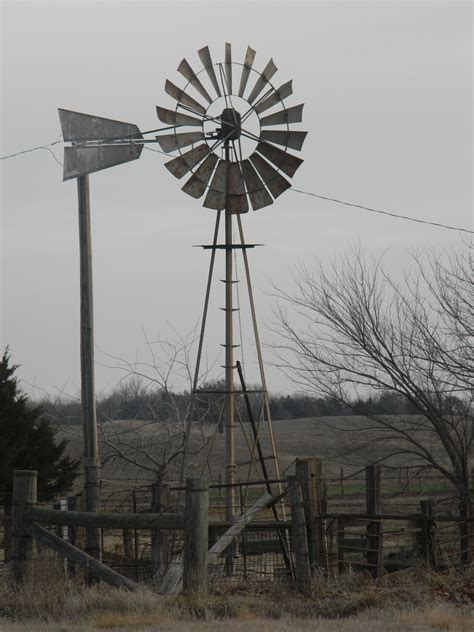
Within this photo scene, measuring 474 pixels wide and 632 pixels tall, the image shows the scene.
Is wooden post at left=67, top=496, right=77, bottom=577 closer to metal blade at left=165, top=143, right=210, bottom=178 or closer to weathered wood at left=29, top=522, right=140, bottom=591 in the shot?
weathered wood at left=29, top=522, right=140, bottom=591

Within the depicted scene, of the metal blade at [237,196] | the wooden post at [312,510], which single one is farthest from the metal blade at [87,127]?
the wooden post at [312,510]

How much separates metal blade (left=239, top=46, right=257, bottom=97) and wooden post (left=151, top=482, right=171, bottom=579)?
6359 mm

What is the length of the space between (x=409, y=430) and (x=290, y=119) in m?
7.00

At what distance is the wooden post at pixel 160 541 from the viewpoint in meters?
11.8

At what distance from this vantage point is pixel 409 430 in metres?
18.7

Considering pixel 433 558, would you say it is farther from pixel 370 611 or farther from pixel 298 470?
pixel 370 611

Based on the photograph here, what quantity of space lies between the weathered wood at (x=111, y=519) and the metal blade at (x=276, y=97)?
24.7ft

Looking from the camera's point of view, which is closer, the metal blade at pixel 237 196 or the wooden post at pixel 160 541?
the wooden post at pixel 160 541

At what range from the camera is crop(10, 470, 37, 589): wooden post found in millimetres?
10141

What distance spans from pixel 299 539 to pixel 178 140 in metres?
6.91

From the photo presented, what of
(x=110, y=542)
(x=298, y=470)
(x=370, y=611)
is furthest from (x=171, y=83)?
(x=110, y=542)

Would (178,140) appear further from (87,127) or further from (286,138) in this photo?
(87,127)

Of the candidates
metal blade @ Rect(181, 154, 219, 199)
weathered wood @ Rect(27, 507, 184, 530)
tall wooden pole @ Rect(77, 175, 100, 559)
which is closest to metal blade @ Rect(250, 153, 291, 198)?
metal blade @ Rect(181, 154, 219, 199)

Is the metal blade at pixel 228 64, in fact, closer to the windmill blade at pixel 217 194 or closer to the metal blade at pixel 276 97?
the metal blade at pixel 276 97
